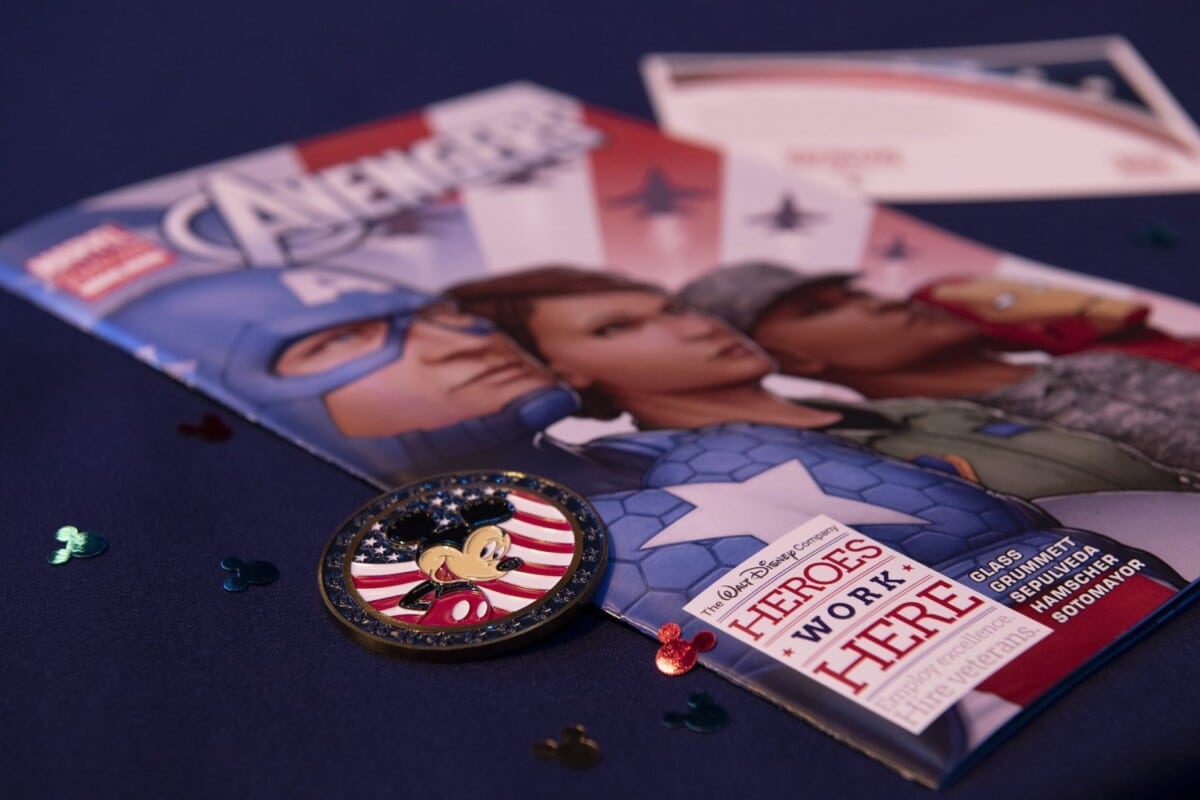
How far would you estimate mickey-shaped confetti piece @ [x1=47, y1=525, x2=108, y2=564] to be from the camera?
0.82 meters

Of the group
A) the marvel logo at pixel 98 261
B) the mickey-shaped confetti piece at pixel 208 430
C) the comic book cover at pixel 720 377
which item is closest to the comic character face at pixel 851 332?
the comic book cover at pixel 720 377

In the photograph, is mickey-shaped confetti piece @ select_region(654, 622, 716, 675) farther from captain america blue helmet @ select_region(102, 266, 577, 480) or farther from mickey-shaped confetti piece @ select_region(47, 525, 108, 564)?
mickey-shaped confetti piece @ select_region(47, 525, 108, 564)

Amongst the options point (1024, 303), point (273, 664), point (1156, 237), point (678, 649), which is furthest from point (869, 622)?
point (1156, 237)

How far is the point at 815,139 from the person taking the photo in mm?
1385

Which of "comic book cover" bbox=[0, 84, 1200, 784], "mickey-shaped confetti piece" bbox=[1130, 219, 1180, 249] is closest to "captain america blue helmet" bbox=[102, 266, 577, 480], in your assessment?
"comic book cover" bbox=[0, 84, 1200, 784]

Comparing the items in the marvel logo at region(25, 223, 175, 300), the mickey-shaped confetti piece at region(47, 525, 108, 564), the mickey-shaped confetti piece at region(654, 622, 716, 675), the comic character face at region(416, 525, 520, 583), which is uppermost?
the marvel logo at region(25, 223, 175, 300)

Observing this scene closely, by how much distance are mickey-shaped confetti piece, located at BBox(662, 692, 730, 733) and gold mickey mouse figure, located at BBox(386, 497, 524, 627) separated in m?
0.13

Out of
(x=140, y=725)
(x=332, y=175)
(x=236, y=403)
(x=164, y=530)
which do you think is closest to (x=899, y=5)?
(x=332, y=175)

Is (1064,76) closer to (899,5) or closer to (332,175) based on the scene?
(899,5)

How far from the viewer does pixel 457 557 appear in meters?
0.78

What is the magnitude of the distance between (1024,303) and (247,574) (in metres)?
0.69

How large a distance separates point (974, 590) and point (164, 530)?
0.53 metres

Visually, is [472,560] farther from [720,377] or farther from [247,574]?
[720,377]

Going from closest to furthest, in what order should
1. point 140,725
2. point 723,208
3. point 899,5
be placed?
point 140,725
point 723,208
point 899,5
